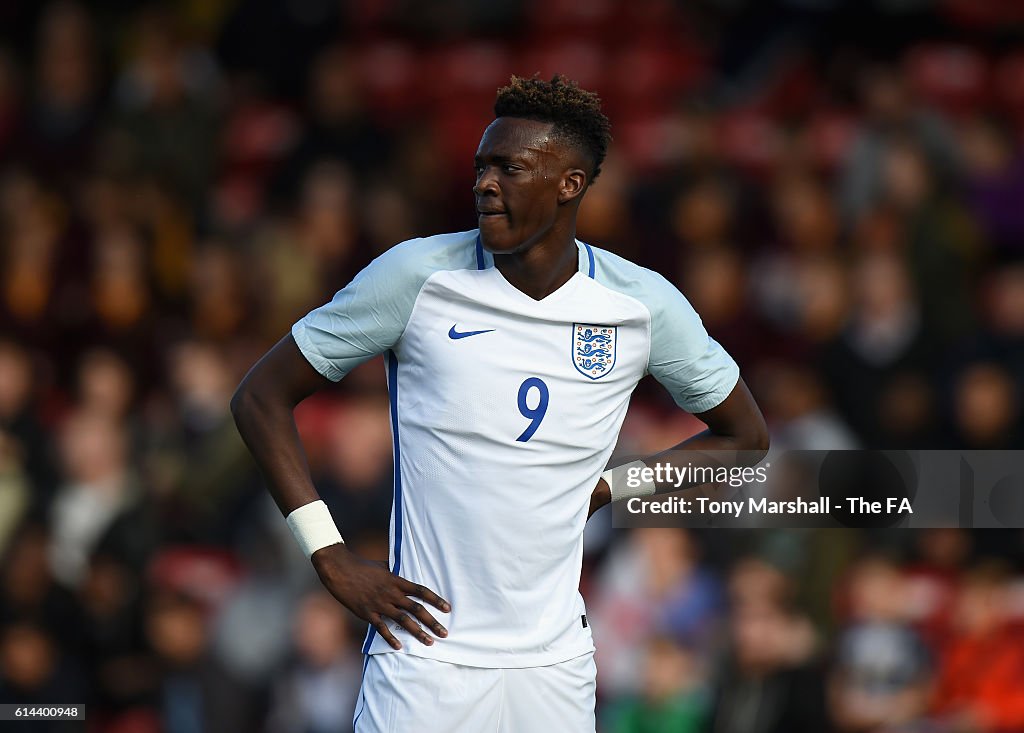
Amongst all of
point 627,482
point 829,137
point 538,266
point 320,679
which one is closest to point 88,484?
point 320,679

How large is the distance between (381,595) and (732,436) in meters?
1.05

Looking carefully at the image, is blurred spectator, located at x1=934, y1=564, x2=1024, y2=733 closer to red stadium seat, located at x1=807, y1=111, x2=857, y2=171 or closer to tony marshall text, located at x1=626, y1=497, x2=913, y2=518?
tony marshall text, located at x1=626, y1=497, x2=913, y2=518

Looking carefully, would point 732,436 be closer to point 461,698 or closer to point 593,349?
point 593,349

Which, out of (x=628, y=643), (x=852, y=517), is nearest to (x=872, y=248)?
(x=852, y=517)

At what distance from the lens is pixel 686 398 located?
164 inches

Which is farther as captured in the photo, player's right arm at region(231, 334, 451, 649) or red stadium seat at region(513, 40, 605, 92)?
red stadium seat at region(513, 40, 605, 92)

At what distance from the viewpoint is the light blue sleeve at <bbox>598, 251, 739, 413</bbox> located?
4.00 meters

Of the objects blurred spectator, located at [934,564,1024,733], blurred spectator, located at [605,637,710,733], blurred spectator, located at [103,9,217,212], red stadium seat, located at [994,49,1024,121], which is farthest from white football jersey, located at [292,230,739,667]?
red stadium seat, located at [994,49,1024,121]

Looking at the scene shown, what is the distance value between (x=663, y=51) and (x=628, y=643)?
4998 mm

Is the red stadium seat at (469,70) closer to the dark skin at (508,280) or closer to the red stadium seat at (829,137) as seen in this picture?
the red stadium seat at (829,137)

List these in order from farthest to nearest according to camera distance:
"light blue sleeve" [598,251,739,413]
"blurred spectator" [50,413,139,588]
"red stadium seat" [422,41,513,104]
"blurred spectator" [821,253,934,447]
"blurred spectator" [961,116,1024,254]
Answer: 1. "red stadium seat" [422,41,513,104]
2. "blurred spectator" [961,116,1024,254]
3. "blurred spectator" [50,413,139,588]
4. "blurred spectator" [821,253,934,447]
5. "light blue sleeve" [598,251,739,413]

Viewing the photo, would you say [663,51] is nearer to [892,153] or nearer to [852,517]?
[892,153]

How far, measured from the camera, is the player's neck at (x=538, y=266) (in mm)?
3887

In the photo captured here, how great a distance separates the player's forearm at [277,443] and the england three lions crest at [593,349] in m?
0.71
